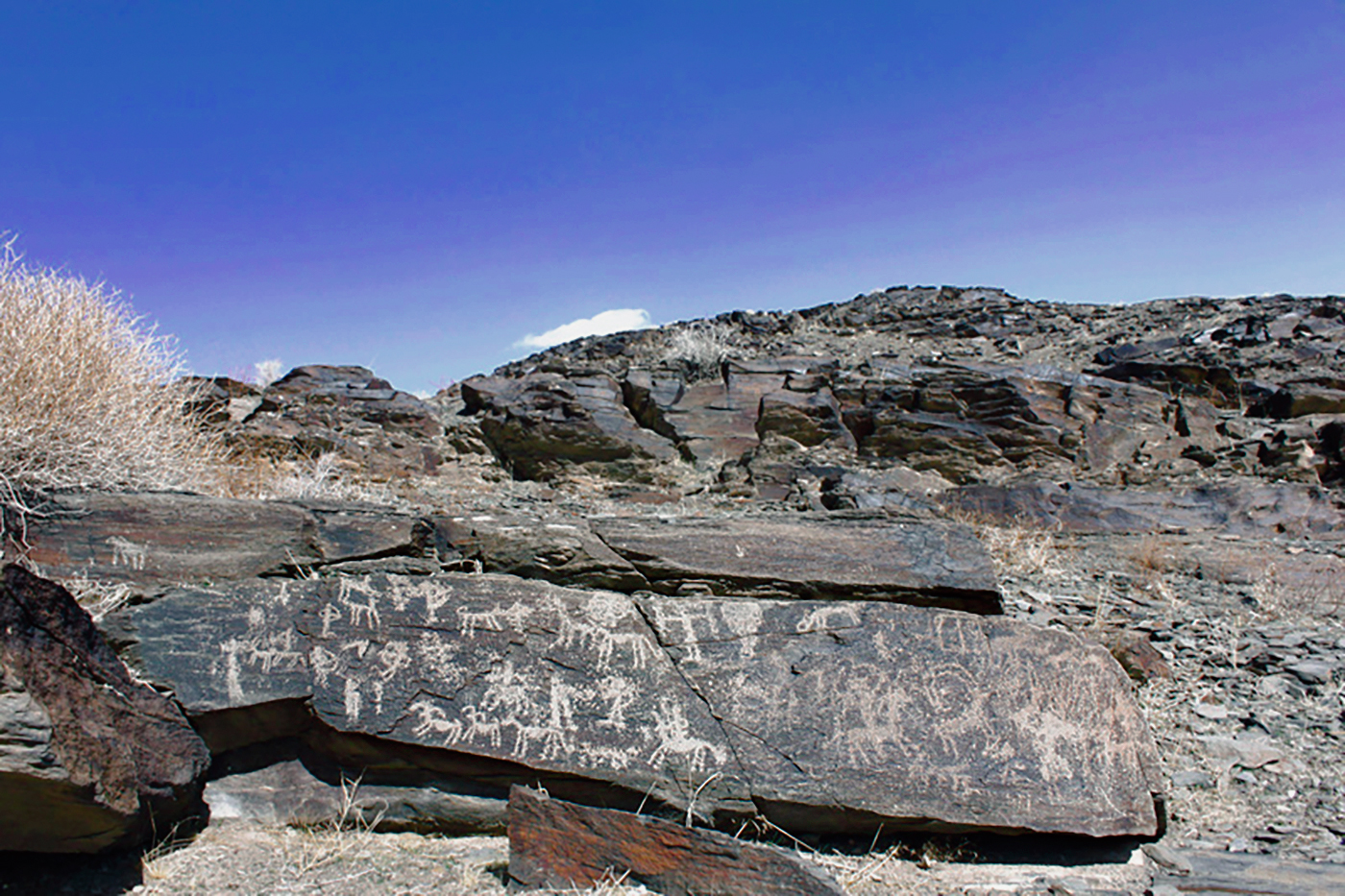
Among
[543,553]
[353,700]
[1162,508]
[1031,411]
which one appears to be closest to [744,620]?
[543,553]

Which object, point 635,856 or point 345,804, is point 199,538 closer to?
point 345,804

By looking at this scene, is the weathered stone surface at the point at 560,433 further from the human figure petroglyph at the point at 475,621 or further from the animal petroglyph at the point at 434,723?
the animal petroglyph at the point at 434,723

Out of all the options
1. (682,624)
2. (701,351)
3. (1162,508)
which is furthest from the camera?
(701,351)

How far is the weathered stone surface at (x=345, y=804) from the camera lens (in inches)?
115

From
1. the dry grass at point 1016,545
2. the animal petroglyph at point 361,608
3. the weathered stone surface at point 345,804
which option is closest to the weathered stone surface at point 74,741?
the weathered stone surface at point 345,804

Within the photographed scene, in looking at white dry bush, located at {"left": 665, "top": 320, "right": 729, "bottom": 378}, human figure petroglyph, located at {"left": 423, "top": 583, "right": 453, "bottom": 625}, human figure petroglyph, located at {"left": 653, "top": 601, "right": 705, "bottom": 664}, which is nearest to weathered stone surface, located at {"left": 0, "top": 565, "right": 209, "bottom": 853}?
human figure petroglyph, located at {"left": 423, "top": 583, "right": 453, "bottom": 625}

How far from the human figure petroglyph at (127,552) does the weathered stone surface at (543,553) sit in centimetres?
121

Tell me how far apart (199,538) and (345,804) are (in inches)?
53.9

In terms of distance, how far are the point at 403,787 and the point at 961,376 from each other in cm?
1121

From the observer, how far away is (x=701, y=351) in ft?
48.1

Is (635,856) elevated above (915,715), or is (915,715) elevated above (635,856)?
(915,715)

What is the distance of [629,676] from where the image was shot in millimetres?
3199

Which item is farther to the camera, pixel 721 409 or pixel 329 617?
pixel 721 409

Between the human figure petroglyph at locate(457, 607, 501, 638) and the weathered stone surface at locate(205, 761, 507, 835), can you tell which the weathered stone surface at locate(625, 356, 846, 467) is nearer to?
the human figure petroglyph at locate(457, 607, 501, 638)
